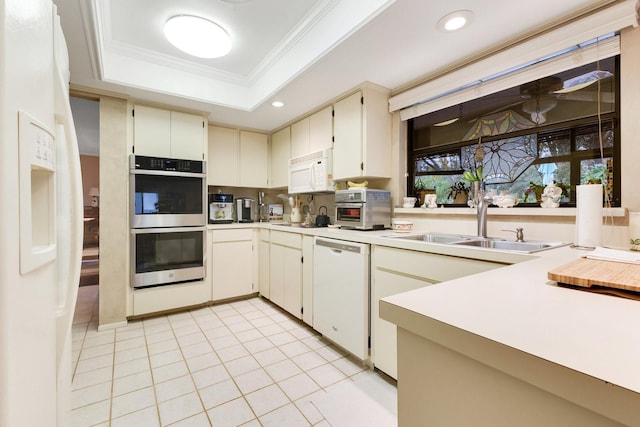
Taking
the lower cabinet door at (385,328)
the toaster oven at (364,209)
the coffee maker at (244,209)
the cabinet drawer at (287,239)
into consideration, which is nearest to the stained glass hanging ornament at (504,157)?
the toaster oven at (364,209)

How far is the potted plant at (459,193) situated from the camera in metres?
2.17

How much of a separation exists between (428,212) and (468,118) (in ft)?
2.61

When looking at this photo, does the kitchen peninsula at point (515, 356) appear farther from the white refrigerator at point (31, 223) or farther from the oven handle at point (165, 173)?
the oven handle at point (165, 173)

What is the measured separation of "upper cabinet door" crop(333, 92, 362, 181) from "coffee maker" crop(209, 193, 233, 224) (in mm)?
1441

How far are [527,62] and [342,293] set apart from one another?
190 centimetres

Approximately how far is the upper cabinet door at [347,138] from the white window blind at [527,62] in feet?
1.29

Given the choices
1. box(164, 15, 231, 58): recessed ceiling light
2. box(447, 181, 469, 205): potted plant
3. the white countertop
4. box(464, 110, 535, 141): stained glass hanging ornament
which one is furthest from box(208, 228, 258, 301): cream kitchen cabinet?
the white countertop

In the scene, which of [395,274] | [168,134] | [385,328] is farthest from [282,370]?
[168,134]

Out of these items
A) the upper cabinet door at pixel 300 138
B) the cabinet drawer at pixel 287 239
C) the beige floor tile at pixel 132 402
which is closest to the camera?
the beige floor tile at pixel 132 402

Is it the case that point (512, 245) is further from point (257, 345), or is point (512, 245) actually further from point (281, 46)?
point (281, 46)

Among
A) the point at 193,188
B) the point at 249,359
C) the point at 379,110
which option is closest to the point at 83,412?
the point at 249,359

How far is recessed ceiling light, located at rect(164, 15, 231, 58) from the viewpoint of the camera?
6.44 ft

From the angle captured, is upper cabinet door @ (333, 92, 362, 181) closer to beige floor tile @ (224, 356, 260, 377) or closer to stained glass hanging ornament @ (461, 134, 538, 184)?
stained glass hanging ornament @ (461, 134, 538, 184)

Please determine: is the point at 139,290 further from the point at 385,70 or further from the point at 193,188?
the point at 385,70
